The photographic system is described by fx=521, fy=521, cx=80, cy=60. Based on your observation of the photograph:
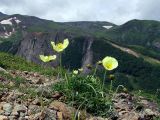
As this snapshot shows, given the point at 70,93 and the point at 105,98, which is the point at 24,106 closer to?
the point at 70,93

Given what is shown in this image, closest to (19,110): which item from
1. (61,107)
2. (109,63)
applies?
(61,107)

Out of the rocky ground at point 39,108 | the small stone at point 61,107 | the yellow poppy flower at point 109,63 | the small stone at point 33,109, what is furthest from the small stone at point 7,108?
the yellow poppy flower at point 109,63

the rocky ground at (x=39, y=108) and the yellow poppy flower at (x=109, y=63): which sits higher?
the yellow poppy flower at (x=109, y=63)

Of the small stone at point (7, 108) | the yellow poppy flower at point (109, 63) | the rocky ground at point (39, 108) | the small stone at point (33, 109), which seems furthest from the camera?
the small stone at point (33, 109)

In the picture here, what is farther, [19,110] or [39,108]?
[39,108]

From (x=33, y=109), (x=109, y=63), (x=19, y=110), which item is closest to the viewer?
(x=109, y=63)

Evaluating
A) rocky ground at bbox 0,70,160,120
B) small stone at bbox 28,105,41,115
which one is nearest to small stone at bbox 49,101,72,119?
rocky ground at bbox 0,70,160,120

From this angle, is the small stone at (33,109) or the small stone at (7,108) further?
the small stone at (33,109)

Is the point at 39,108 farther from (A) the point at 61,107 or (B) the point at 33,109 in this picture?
(A) the point at 61,107

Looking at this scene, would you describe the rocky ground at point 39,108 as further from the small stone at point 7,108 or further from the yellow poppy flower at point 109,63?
the yellow poppy flower at point 109,63

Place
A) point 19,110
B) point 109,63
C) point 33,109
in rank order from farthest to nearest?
point 33,109 → point 19,110 → point 109,63

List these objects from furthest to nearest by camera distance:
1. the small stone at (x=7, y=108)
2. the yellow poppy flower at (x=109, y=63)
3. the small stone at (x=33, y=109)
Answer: the small stone at (x=33, y=109), the small stone at (x=7, y=108), the yellow poppy flower at (x=109, y=63)
